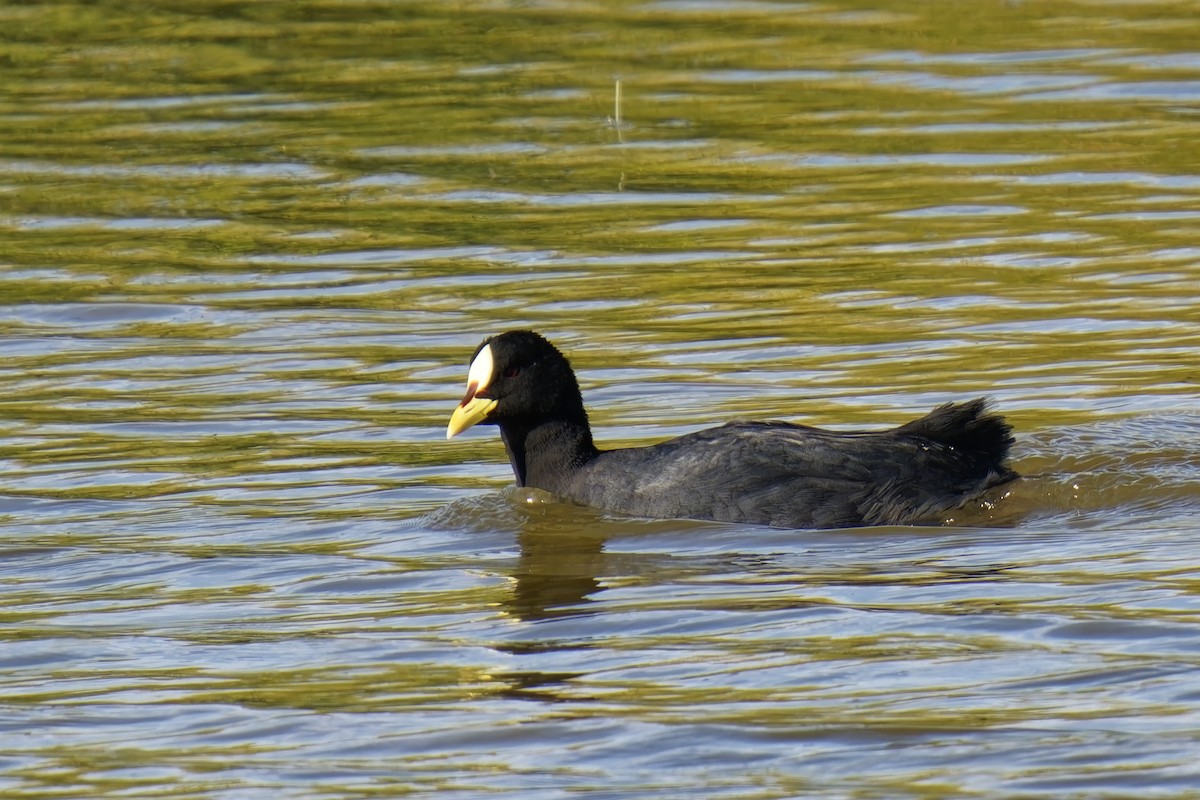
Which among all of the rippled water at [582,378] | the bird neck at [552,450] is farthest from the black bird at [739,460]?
the rippled water at [582,378]

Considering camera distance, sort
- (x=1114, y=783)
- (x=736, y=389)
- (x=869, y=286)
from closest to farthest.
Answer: (x=1114, y=783) < (x=736, y=389) < (x=869, y=286)

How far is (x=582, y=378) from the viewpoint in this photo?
10984 millimetres

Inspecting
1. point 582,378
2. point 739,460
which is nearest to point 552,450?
point 739,460

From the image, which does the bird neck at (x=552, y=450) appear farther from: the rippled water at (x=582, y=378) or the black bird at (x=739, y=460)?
the rippled water at (x=582, y=378)

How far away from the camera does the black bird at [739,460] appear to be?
338 inches

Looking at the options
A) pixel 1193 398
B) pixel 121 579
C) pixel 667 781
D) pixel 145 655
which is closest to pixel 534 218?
pixel 1193 398

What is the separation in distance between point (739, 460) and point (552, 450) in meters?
0.86

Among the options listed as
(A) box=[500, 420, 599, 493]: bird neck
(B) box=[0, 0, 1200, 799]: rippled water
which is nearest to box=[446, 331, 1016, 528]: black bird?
(A) box=[500, 420, 599, 493]: bird neck

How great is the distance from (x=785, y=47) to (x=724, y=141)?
2.56 metres

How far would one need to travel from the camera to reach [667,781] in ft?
18.0

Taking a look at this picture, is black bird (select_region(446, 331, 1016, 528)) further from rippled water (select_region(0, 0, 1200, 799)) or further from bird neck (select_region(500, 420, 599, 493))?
rippled water (select_region(0, 0, 1200, 799))

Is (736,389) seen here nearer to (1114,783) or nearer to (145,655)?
(145,655)

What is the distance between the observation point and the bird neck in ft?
30.0

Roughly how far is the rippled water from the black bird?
14 cm
